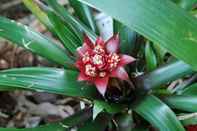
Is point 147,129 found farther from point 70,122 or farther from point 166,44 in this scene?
point 166,44

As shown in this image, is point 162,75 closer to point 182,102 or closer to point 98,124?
point 182,102

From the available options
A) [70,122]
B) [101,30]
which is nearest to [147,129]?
[70,122]

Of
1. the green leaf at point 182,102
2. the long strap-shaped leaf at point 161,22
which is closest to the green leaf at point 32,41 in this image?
the green leaf at point 182,102

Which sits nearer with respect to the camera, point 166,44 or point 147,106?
point 166,44

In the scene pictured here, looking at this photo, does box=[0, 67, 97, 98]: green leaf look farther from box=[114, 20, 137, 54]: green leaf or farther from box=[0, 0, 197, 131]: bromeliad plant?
box=[114, 20, 137, 54]: green leaf

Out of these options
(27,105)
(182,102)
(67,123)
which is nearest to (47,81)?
(67,123)

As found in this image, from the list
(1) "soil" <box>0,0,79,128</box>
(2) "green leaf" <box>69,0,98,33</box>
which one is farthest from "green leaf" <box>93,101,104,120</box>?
(1) "soil" <box>0,0,79,128</box>

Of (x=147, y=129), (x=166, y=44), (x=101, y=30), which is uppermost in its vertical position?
(x=166, y=44)
